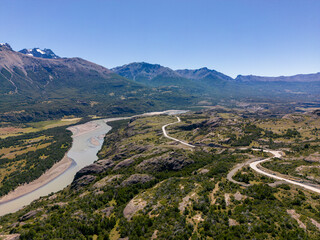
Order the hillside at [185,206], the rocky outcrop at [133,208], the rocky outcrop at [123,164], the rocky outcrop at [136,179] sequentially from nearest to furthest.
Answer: the hillside at [185,206] < the rocky outcrop at [133,208] < the rocky outcrop at [136,179] < the rocky outcrop at [123,164]

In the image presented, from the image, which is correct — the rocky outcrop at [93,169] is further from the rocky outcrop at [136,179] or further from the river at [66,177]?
the rocky outcrop at [136,179]

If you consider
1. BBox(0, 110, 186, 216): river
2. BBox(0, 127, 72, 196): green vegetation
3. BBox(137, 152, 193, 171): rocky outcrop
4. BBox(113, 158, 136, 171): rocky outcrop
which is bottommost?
BBox(0, 110, 186, 216): river

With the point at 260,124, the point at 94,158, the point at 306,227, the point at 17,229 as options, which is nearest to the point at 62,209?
the point at 17,229

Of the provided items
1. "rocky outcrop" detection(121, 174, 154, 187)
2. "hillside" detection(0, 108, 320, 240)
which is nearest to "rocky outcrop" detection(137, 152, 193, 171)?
"hillside" detection(0, 108, 320, 240)

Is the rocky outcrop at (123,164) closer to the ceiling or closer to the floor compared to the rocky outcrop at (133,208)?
closer to the floor

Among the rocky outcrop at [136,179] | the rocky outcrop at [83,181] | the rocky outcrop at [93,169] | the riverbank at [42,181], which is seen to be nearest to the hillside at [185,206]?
the rocky outcrop at [83,181]

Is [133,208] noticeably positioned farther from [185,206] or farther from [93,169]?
[93,169]

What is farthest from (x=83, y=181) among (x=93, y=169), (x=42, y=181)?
(x=42, y=181)

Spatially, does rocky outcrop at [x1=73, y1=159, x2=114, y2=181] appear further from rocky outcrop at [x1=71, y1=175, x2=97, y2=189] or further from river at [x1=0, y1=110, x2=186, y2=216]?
river at [x1=0, y1=110, x2=186, y2=216]
